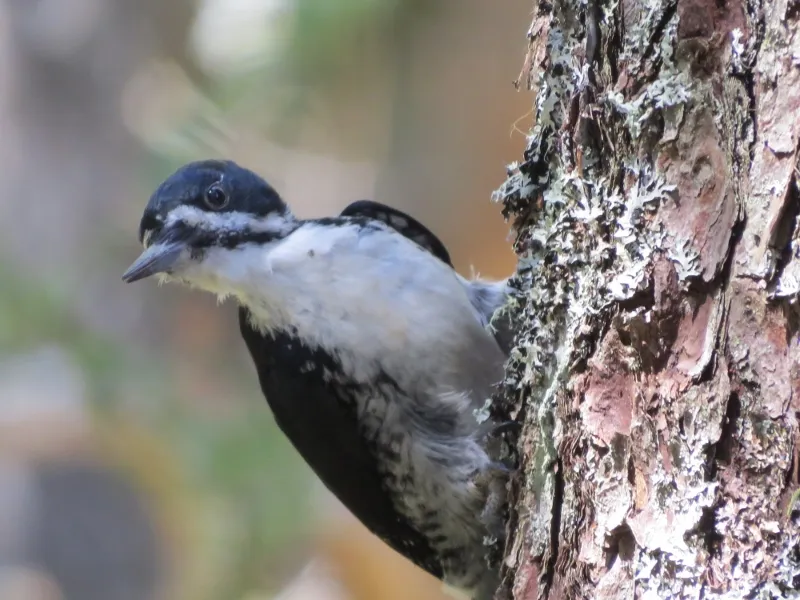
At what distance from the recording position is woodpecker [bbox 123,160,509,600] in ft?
4.18

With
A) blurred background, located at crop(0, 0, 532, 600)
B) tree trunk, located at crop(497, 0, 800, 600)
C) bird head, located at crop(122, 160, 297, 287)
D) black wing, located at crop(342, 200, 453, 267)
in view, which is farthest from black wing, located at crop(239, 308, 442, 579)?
blurred background, located at crop(0, 0, 532, 600)

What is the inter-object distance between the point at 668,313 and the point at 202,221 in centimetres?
78

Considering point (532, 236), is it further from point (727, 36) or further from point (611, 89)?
point (727, 36)

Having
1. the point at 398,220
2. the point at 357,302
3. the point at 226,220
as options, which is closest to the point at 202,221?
the point at 226,220

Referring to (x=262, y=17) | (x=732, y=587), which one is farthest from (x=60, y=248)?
(x=732, y=587)

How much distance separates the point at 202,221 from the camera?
130 cm

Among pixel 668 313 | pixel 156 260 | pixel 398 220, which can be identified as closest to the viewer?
pixel 668 313

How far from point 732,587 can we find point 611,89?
1.59 ft

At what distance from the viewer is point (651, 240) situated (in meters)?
0.79

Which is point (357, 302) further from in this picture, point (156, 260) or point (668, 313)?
point (668, 313)

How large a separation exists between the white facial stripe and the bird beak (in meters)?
0.04

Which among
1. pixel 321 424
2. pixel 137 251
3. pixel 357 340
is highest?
pixel 137 251

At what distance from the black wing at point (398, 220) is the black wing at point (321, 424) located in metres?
0.29

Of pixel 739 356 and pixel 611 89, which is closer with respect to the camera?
pixel 739 356
